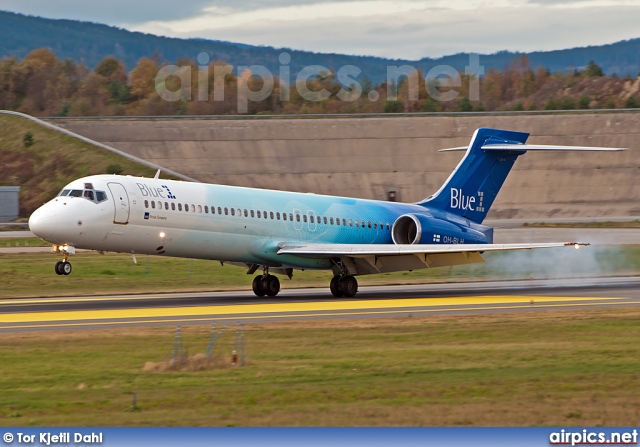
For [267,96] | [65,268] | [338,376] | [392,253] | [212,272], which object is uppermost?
[267,96]

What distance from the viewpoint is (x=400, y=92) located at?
14838cm

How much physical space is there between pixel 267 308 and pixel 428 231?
10.1 m

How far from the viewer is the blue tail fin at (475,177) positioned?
138 feet

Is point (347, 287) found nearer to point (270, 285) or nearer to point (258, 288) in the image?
point (270, 285)

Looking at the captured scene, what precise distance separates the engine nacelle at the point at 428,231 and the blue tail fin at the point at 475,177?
1.14m

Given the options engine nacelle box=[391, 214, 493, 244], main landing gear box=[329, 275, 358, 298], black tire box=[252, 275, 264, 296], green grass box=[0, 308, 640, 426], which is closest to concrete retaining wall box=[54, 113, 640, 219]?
engine nacelle box=[391, 214, 493, 244]

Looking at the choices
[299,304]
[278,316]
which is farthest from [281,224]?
[278,316]

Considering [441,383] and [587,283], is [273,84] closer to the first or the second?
[587,283]

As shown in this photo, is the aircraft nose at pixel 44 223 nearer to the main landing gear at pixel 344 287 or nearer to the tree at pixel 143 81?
the main landing gear at pixel 344 287

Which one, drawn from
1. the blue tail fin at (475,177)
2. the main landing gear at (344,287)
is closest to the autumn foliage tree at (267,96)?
the blue tail fin at (475,177)

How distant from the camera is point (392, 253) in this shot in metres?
36.3

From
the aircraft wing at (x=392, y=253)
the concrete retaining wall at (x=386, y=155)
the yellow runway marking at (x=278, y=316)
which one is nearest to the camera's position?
the yellow runway marking at (x=278, y=316)

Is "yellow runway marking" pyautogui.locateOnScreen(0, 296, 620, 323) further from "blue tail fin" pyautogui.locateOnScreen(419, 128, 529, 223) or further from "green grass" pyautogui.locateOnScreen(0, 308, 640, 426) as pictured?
"blue tail fin" pyautogui.locateOnScreen(419, 128, 529, 223)

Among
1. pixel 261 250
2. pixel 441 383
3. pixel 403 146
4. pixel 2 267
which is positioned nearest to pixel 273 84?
pixel 403 146
